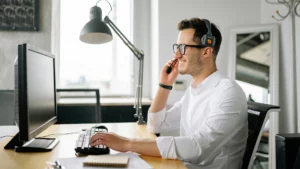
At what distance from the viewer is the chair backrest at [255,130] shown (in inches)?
43.6

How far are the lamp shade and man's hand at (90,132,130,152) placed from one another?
86 centimetres

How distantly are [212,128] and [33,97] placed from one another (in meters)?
0.63

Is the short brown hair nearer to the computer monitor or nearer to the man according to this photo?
the man

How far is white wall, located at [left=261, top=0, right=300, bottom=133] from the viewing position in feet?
7.43

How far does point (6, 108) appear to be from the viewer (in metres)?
2.03

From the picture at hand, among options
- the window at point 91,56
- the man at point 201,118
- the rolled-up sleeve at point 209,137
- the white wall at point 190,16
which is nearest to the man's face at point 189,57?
the man at point 201,118

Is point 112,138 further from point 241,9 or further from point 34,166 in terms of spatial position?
point 241,9

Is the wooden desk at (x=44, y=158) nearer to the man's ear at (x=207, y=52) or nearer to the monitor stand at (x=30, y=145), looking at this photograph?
the monitor stand at (x=30, y=145)

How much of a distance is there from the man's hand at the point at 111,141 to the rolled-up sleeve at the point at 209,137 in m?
0.12

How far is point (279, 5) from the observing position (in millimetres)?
2459

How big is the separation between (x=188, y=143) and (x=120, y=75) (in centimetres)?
197

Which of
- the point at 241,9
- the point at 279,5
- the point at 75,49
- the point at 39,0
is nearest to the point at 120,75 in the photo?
the point at 75,49

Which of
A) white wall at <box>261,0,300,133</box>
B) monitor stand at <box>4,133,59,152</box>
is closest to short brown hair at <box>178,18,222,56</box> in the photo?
monitor stand at <box>4,133,59,152</box>

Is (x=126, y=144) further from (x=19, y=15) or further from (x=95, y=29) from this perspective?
(x=19, y=15)
